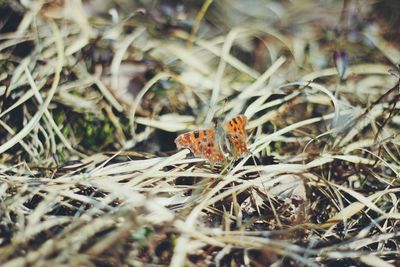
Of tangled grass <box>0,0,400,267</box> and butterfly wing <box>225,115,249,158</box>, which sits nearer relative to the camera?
tangled grass <box>0,0,400,267</box>

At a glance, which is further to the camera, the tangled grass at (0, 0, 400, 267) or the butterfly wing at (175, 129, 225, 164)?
the butterfly wing at (175, 129, 225, 164)

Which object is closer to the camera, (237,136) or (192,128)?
(237,136)

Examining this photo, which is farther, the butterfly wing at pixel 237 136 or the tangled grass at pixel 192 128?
the butterfly wing at pixel 237 136

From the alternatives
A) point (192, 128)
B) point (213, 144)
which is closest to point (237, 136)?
point (213, 144)

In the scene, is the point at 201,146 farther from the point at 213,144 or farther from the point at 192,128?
the point at 192,128
